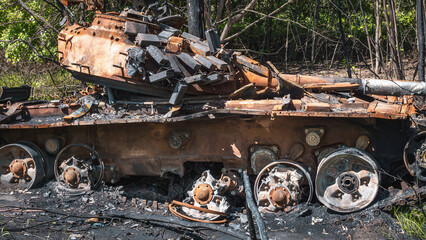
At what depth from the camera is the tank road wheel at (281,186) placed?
675 cm

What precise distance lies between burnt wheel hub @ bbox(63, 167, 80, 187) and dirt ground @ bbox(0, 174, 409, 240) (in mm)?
241

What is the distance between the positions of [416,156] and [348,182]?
0.98 m

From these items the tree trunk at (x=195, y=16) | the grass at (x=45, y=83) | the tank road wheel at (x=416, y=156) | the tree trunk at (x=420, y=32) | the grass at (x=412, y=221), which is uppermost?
the tree trunk at (x=195, y=16)

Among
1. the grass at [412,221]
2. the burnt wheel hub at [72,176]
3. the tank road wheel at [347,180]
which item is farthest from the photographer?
the burnt wheel hub at [72,176]

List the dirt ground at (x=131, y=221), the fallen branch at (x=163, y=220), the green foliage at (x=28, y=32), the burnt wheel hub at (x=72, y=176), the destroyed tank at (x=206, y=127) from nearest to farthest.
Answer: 1. the dirt ground at (x=131, y=221)
2. the fallen branch at (x=163, y=220)
3. the destroyed tank at (x=206, y=127)
4. the burnt wheel hub at (x=72, y=176)
5. the green foliage at (x=28, y=32)

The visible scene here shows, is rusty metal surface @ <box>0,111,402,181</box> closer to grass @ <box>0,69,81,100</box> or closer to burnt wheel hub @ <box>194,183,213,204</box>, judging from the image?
burnt wheel hub @ <box>194,183,213,204</box>

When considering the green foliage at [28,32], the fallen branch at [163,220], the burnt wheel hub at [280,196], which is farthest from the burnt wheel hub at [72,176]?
the green foliage at [28,32]

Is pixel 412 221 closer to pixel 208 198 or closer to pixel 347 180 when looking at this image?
pixel 347 180

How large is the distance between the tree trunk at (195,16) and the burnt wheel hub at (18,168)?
14.8 feet

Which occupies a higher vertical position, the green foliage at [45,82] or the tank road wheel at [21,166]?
the green foliage at [45,82]

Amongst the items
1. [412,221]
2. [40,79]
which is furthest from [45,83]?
[412,221]

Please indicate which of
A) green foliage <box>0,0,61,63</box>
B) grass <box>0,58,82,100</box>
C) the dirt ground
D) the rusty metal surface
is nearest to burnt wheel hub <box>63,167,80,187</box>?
the dirt ground

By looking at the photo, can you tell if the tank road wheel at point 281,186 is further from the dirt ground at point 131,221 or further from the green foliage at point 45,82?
the green foliage at point 45,82

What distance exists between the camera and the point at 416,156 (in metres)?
6.38
